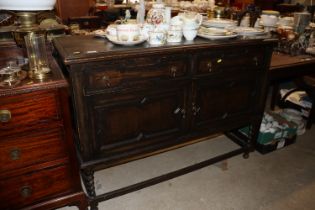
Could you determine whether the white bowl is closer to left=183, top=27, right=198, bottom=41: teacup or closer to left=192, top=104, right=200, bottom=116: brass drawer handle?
left=183, top=27, right=198, bottom=41: teacup

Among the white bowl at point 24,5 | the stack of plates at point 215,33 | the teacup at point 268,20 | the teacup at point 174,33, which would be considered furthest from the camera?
the teacup at point 268,20

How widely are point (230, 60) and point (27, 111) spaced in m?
1.14

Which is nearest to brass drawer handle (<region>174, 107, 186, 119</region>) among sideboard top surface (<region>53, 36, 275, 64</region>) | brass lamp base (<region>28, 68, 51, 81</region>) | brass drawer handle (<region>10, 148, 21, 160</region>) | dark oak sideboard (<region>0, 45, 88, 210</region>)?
sideboard top surface (<region>53, 36, 275, 64</region>)

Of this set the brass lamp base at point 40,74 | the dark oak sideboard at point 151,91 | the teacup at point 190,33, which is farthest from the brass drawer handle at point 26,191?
the teacup at point 190,33

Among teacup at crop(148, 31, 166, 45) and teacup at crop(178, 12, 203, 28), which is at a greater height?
teacup at crop(178, 12, 203, 28)

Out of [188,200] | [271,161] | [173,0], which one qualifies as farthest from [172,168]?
[173,0]

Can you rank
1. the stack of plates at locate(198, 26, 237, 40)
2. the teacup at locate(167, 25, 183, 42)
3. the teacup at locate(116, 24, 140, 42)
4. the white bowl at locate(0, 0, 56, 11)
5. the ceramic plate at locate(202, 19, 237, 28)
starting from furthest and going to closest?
the ceramic plate at locate(202, 19, 237, 28), the stack of plates at locate(198, 26, 237, 40), the teacup at locate(167, 25, 183, 42), the teacup at locate(116, 24, 140, 42), the white bowl at locate(0, 0, 56, 11)

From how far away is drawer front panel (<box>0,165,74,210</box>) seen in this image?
1.20 m

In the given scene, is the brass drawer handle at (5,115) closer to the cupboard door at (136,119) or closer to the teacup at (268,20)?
the cupboard door at (136,119)

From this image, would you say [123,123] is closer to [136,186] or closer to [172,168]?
[136,186]

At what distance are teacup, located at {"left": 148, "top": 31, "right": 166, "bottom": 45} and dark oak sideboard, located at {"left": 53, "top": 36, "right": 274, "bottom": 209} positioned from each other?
6 cm

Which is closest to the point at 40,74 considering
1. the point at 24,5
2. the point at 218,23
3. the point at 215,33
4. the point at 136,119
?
the point at 24,5

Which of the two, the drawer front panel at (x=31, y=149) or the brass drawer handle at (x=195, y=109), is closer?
the drawer front panel at (x=31, y=149)

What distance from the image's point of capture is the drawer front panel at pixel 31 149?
113cm
